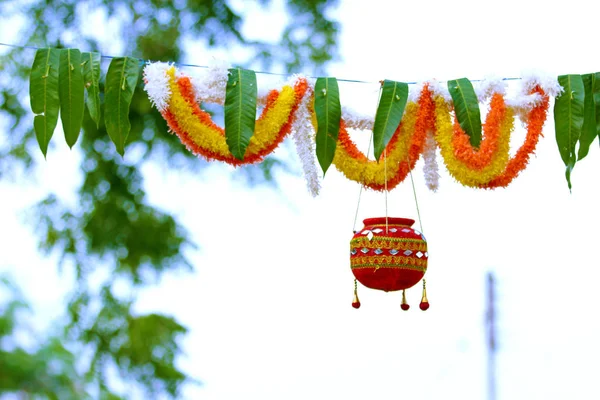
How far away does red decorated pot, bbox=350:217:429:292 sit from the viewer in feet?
7.02

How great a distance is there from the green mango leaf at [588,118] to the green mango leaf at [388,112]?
1.55ft

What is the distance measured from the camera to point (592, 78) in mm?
2254

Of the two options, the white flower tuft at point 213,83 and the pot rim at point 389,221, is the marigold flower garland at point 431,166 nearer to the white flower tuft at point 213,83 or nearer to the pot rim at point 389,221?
the pot rim at point 389,221

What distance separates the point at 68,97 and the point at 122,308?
2.53m

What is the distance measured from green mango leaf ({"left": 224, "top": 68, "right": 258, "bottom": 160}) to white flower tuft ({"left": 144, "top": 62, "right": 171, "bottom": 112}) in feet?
0.48

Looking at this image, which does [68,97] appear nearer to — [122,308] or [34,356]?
[34,356]

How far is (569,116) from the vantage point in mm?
2217

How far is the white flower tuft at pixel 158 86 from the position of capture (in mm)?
2131

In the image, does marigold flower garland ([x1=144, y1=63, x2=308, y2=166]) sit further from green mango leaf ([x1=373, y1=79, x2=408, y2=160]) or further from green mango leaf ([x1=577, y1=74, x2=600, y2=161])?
green mango leaf ([x1=577, y1=74, x2=600, y2=161])

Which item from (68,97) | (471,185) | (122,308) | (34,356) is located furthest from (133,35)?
(34,356)

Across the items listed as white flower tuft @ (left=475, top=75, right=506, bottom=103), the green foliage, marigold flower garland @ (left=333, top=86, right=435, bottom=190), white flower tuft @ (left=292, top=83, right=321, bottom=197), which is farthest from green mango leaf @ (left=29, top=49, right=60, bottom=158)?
the green foliage

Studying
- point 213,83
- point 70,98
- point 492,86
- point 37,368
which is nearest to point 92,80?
point 70,98

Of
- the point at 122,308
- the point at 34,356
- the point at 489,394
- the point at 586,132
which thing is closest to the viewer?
the point at 34,356

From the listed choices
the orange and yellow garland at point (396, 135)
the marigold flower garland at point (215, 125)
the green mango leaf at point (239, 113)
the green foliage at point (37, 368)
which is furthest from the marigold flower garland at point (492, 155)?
the green foliage at point (37, 368)
